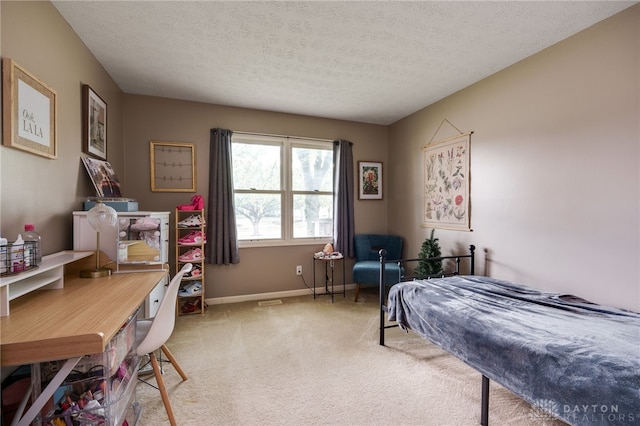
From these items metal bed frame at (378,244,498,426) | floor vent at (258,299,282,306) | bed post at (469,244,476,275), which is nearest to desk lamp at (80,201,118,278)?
floor vent at (258,299,282,306)

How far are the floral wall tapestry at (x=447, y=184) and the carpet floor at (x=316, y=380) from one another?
1432mm

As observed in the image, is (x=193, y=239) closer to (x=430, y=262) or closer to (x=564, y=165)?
(x=430, y=262)

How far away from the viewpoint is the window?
376 centimetres

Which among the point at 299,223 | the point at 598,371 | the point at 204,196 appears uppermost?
the point at 204,196

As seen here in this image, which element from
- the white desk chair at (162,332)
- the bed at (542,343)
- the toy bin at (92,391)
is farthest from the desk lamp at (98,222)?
the bed at (542,343)

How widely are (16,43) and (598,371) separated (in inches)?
126

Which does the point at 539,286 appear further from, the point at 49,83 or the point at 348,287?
the point at 49,83

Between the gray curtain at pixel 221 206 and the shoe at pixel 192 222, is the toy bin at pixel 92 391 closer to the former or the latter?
the shoe at pixel 192 222

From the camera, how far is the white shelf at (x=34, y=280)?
1.10 m

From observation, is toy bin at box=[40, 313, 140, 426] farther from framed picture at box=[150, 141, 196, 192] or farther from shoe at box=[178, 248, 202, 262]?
framed picture at box=[150, 141, 196, 192]

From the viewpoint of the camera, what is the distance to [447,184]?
131 inches

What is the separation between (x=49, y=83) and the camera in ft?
5.80

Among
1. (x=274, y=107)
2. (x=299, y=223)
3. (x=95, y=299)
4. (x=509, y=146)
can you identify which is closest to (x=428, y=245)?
(x=509, y=146)

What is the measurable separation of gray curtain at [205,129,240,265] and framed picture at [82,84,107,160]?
1124mm
